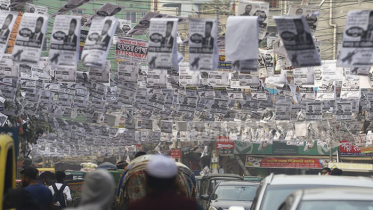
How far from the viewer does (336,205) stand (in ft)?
22.4

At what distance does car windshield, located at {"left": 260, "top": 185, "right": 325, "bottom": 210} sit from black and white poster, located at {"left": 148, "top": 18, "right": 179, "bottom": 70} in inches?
136

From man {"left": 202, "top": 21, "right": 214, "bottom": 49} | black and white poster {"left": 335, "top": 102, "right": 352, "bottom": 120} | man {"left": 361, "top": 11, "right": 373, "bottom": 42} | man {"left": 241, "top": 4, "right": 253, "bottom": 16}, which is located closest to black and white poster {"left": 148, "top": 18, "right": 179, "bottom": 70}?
man {"left": 202, "top": 21, "right": 214, "bottom": 49}

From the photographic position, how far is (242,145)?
181 ft

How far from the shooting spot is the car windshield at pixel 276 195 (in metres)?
8.59

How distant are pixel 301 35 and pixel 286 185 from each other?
113 inches

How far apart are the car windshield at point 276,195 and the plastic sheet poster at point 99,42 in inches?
157

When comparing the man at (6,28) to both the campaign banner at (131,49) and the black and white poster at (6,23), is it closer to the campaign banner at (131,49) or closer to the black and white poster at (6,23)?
the black and white poster at (6,23)

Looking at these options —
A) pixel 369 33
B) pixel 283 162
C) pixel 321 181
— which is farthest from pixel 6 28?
pixel 283 162

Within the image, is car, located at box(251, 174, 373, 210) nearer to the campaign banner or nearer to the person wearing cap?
the person wearing cap

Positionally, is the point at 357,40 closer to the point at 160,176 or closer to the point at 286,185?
the point at 286,185

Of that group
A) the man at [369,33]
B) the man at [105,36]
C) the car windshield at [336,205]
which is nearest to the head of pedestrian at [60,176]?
the man at [105,36]

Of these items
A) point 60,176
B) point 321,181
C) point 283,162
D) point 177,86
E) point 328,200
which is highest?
point 177,86

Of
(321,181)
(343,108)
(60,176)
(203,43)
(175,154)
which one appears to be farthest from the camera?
(175,154)

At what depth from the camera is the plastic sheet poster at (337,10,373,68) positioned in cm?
1073
